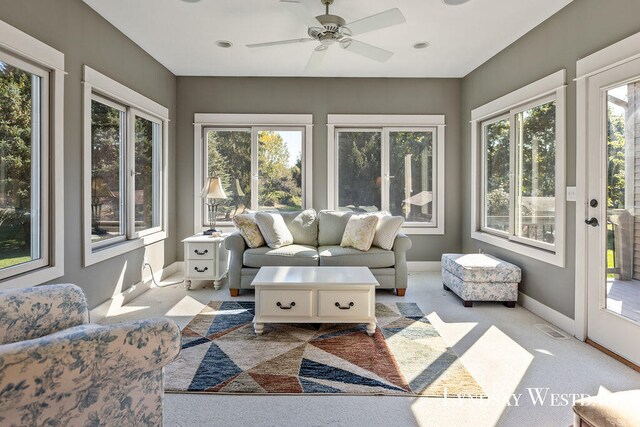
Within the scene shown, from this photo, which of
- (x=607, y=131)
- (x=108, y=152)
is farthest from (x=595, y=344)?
(x=108, y=152)

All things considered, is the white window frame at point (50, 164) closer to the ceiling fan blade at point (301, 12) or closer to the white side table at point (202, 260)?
the white side table at point (202, 260)

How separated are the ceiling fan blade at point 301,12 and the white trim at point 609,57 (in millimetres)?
1987

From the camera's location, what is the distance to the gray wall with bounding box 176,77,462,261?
516 centimetres

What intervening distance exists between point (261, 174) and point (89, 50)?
249cm

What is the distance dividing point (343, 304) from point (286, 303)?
428 millimetres

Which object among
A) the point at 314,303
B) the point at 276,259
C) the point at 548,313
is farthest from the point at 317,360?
the point at 548,313

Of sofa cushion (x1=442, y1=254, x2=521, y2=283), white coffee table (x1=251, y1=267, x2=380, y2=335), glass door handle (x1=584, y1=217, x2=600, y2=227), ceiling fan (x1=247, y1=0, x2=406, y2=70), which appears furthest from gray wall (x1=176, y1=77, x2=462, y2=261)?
glass door handle (x1=584, y1=217, x2=600, y2=227)

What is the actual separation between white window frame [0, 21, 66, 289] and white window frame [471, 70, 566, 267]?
387 cm

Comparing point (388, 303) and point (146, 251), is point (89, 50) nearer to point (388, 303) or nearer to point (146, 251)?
point (146, 251)

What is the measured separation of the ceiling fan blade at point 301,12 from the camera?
264 cm

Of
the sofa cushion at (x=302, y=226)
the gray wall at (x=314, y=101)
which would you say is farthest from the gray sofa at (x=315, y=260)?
the gray wall at (x=314, y=101)

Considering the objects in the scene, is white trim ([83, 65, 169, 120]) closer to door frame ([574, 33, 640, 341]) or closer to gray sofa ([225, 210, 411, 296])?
gray sofa ([225, 210, 411, 296])

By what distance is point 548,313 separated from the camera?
3326mm

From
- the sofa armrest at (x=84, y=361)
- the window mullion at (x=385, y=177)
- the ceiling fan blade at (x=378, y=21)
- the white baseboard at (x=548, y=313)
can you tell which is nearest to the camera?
the sofa armrest at (x=84, y=361)
